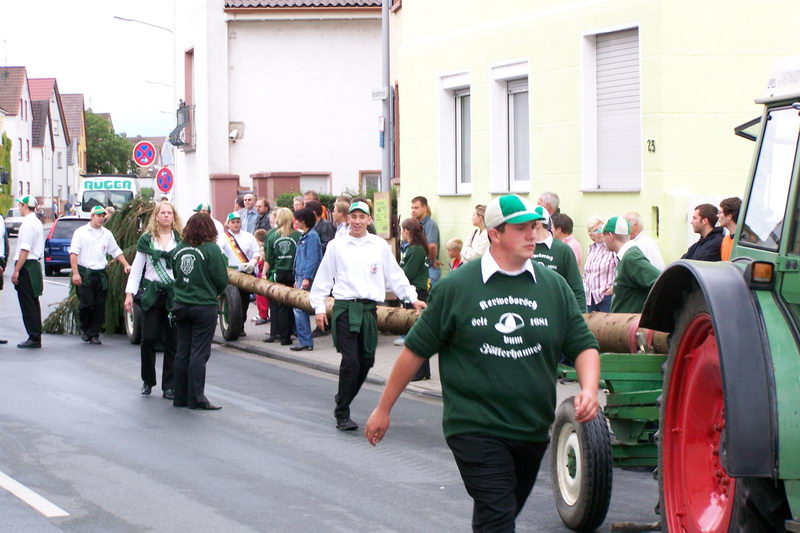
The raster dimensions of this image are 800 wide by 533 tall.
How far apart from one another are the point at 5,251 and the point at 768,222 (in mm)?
13785

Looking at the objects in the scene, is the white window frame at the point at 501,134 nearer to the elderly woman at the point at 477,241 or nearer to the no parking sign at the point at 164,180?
the elderly woman at the point at 477,241

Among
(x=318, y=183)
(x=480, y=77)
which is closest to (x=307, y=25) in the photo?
(x=318, y=183)

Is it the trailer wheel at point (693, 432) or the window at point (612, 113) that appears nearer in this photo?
the trailer wheel at point (693, 432)

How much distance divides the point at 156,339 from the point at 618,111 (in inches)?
241

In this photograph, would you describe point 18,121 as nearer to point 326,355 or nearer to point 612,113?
point 326,355

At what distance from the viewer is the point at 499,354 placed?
525 cm

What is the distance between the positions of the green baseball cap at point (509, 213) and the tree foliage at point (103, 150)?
434ft

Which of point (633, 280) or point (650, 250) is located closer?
point (633, 280)

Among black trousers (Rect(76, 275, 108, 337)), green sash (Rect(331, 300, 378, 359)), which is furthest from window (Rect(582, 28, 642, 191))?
black trousers (Rect(76, 275, 108, 337))

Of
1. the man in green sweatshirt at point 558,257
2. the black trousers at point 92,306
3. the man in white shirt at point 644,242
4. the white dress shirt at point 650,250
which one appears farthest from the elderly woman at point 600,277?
the black trousers at point 92,306

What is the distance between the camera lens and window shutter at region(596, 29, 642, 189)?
1493 centimetres

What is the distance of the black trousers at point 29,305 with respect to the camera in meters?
16.6

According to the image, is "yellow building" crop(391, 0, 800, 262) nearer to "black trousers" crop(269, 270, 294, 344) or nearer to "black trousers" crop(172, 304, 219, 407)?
"black trousers" crop(269, 270, 294, 344)

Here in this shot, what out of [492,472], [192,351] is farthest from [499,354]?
[192,351]
